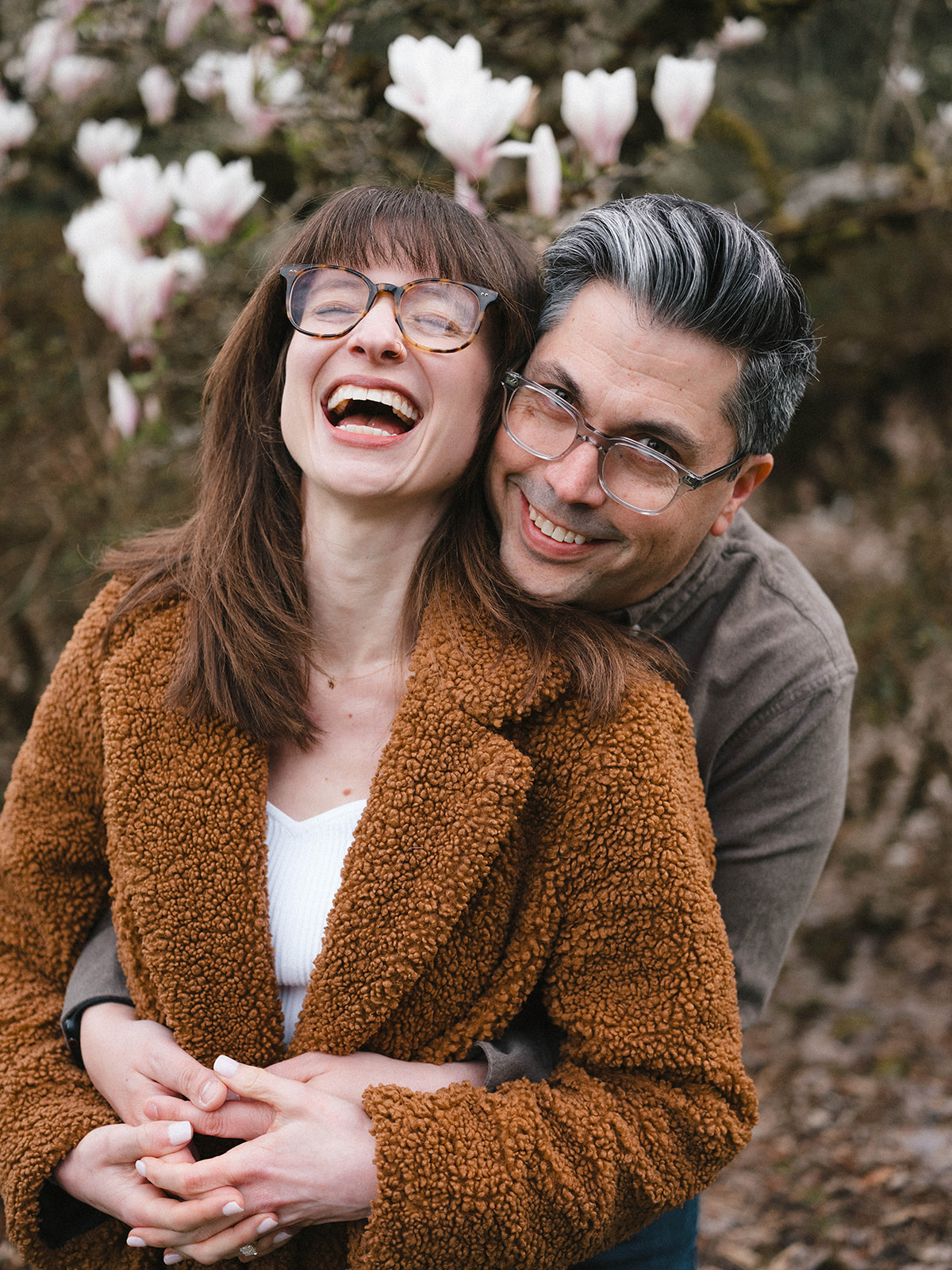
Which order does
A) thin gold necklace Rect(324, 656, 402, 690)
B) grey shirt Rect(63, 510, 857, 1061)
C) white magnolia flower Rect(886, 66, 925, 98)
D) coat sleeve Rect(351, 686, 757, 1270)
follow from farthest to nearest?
white magnolia flower Rect(886, 66, 925, 98)
grey shirt Rect(63, 510, 857, 1061)
thin gold necklace Rect(324, 656, 402, 690)
coat sleeve Rect(351, 686, 757, 1270)

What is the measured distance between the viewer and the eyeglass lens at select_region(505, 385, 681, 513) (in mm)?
1692

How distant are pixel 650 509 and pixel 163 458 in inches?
74.0

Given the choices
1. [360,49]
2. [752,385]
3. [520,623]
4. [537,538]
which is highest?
[360,49]

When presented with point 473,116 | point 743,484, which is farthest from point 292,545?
point 473,116

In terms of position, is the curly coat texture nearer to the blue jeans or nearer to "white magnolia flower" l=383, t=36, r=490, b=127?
the blue jeans

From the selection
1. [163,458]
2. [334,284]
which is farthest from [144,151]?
[334,284]

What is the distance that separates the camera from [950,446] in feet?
15.4

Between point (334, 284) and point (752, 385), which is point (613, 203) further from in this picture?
point (334, 284)

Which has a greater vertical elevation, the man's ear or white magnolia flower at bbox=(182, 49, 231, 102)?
white magnolia flower at bbox=(182, 49, 231, 102)

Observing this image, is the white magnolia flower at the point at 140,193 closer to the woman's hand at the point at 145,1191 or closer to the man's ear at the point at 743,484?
the man's ear at the point at 743,484

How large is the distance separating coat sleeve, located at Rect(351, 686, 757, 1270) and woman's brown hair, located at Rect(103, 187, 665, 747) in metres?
0.15

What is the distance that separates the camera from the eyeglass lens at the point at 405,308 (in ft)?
5.27

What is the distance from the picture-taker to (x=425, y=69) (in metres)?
2.13

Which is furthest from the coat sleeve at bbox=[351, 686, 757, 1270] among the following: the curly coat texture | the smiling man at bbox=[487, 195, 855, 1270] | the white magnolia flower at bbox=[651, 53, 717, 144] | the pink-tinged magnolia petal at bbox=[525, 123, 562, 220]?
the white magnolia flower at bbox=[651, 53, 717, 144]
